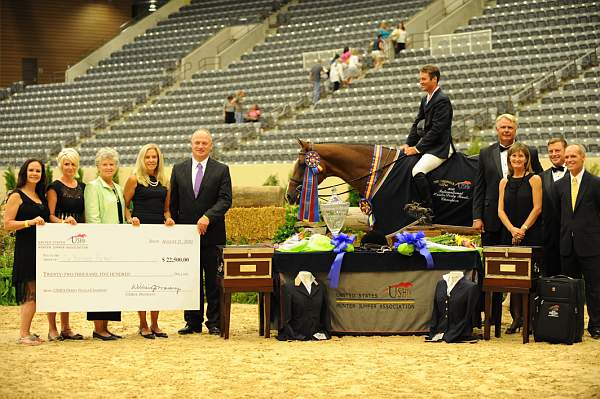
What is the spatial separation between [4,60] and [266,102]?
42.8 ft

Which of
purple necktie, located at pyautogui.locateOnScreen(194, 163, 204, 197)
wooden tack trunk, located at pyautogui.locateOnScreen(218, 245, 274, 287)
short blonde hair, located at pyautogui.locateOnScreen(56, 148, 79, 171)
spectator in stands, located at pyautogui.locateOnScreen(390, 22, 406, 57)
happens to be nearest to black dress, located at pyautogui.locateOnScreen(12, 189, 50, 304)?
short blonde hair, located at pyautogui.locateOnScreen(56, 148, 79, 171)

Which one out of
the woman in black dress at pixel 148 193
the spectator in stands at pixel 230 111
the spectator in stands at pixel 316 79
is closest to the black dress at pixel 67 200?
the woman in black dress at pixel 148 193

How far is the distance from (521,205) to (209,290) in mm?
3018

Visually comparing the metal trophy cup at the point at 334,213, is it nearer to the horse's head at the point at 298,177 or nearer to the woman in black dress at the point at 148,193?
the horse's head at the point at 298,177

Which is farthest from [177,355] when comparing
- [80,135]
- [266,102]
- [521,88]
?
[80,135]

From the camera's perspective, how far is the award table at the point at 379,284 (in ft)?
28.5

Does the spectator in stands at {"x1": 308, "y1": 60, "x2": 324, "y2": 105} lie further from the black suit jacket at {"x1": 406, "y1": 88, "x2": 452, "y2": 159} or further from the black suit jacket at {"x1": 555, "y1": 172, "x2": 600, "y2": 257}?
the black suit jacket at {"x1": 555, "y1": 172, "x2": 600, "y2": 257}

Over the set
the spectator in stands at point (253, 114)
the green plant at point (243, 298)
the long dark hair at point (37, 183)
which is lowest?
the green plant at point (243, 298)

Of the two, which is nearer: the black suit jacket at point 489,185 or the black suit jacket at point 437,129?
the black suit jacket at point 489,185

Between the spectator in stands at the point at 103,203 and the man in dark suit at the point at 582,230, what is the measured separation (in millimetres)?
4094

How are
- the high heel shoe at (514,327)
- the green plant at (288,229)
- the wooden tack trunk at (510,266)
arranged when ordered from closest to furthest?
1. the wooden tack trunk at (510,266)
2. the high heel shoe at (514,327)
3. the green plant at (288,229)

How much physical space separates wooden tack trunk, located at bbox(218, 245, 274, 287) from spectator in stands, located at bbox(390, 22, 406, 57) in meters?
18.2

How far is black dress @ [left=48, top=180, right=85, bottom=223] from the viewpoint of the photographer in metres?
8.62

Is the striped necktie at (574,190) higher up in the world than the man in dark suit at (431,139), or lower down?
lower down
